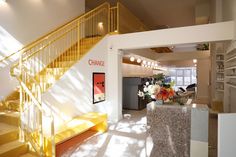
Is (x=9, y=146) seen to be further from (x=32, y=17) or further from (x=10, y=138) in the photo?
(x=32, y=17)

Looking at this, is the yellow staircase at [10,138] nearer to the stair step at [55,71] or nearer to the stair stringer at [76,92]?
the stair stringer at [76,92]

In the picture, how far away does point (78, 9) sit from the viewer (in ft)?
23.6

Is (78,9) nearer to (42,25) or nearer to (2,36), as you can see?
(42,25)

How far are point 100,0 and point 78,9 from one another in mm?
2073

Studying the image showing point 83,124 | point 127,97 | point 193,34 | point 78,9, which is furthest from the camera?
point 127,97

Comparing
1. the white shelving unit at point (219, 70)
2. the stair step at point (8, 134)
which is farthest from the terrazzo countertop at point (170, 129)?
the white shelving unit at point (219, 70)

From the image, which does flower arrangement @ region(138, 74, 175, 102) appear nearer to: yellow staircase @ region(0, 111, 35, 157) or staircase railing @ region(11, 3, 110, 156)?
staircase railing @ region(11, 3, 110, 156)

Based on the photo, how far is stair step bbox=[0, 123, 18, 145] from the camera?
321cm

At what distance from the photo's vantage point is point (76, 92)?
4.96 m

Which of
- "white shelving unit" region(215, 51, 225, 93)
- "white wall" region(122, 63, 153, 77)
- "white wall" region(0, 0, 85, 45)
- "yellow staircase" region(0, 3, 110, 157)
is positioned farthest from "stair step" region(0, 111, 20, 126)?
"white shelving unit" region(215, 51, 225, 93)

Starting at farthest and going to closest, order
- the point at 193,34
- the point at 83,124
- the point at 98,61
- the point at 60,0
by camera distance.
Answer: the point at 60,0 < the point at 98,61 < the point at 193,34 < the point at 83,124

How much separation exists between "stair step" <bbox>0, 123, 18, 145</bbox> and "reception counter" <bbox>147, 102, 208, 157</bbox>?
8.30 feet

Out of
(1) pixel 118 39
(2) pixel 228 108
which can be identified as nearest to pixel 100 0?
(1) pixel 118 39

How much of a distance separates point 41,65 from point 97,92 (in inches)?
74.4
